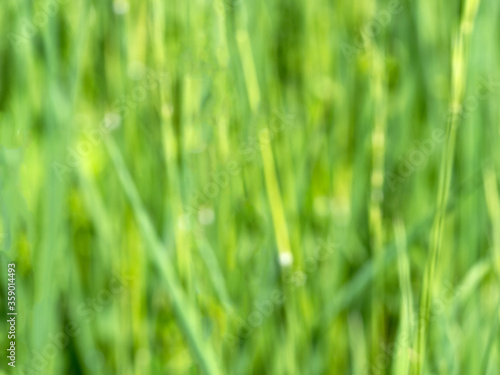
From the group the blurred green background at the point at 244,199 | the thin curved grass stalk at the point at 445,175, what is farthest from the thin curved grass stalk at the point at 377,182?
the thin curved grass stalk at the point at 445,175

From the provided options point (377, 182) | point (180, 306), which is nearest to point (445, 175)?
point (180, 306)

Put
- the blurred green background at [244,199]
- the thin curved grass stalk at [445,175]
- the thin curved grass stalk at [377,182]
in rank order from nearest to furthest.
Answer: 1. the thin curved grass stalk at [445,175]
2. the blurred green background at [244,199]
3. the thin curved grass stalk at [377,182]

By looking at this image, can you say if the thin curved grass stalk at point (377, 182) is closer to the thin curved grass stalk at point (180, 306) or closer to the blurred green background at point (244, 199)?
the blurred green background at point (244, 199)

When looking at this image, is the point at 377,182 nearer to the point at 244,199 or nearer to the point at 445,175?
the point at 244,199

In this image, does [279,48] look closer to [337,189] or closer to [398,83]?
[398,83]

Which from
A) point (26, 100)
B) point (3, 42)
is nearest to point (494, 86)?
point (26, 100)

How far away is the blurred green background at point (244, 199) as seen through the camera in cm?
57

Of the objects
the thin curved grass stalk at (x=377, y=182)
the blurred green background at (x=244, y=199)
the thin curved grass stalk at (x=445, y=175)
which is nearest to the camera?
the thin curved grass stalk at (x=445, y=175)

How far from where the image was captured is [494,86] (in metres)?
0.85

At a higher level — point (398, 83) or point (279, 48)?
point (279, 48)

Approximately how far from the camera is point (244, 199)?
0.75 m

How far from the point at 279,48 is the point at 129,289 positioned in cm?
64

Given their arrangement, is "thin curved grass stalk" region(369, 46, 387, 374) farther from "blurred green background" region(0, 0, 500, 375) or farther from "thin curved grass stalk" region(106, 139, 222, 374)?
"thin curved grass stalk" region(106, 139, 222, 374)

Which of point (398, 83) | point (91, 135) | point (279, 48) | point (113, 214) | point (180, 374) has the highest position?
point (279, 48)
